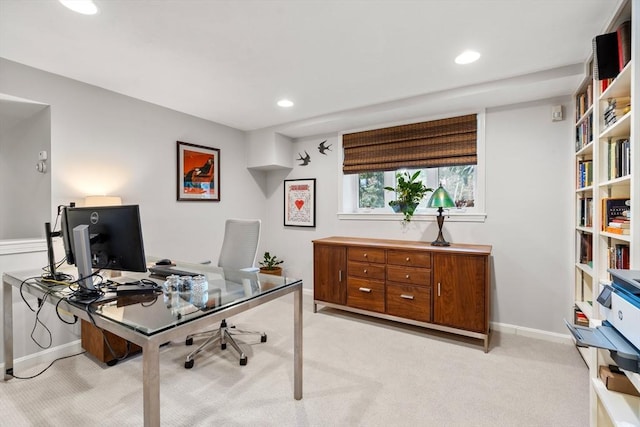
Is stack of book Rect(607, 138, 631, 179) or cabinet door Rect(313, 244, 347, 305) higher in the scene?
stack of book Rect(607, 138, 631, 179)

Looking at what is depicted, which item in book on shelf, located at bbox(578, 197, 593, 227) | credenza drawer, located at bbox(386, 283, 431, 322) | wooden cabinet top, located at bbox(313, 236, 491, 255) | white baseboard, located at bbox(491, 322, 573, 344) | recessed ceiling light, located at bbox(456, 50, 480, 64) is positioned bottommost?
white baseboard, located at bbox(491, 322, 573, 344)

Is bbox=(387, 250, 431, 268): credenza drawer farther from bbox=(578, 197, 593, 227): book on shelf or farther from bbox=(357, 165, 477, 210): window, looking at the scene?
bbox=(578, 197, 593, 227): book on shelf

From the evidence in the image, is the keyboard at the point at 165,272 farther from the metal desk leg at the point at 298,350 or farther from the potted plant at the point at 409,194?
the potted plant at the point at 409,194

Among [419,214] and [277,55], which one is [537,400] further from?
[277,55]

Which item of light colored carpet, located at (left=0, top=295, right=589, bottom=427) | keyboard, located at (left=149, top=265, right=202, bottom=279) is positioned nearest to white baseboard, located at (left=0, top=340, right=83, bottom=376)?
light colored carpet, located at (left=0, top=295, right=589, bottom=427)

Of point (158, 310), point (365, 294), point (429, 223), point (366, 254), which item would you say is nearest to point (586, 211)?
point (429, 223)

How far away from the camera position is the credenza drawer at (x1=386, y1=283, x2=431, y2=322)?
9.31ft

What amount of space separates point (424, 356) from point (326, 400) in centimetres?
102

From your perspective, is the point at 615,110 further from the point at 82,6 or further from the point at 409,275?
the point at 82,6

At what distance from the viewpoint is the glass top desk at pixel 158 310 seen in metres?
1.07

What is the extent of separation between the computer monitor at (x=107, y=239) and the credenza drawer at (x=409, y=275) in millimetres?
2217

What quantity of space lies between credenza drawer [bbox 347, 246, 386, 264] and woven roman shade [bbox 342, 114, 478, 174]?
1.07 metres

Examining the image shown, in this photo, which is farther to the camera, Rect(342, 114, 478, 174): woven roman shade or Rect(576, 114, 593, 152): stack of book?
Rect(342, 114, 478, 174): woven roman shade

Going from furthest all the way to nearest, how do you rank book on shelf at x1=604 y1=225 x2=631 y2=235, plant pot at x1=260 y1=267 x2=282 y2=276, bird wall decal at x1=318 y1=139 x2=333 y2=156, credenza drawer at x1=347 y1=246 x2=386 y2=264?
1. plant pot at x1=260 y1=267 x2=282 y2=276
2. bird wall decal at x1=318 y1=139 x2=333 y2=156
3. credenza drawer at x1=347 y1=246 x2=386 y2=264
4. book on shelf at x1=604 y1=225 x2=631 y2=235
